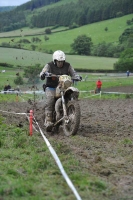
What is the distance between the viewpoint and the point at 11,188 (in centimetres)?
548

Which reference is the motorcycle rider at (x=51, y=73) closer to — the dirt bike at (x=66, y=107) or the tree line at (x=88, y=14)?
the dirt bike at (x=66, y=107)

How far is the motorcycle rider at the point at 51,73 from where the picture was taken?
1130 cm

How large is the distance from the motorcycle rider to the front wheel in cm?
68

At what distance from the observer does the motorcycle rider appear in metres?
11.3

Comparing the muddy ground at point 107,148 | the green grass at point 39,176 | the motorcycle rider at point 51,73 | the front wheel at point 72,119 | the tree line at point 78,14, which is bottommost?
the muddy ground at point 107,148

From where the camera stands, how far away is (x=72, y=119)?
10.5 metres

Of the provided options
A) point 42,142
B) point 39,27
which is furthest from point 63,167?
point 39,27

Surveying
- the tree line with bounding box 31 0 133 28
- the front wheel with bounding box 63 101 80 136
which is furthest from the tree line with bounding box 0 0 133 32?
the front wheel with bounding box 63 101 80 136

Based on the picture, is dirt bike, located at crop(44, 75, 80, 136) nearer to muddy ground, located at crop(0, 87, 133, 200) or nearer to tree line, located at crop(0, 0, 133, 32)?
muddy ground, located at crop(0, 87, 133, 200)

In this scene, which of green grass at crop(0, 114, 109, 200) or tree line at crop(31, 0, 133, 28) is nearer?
green grass at crop(0, 114, 109, 200)

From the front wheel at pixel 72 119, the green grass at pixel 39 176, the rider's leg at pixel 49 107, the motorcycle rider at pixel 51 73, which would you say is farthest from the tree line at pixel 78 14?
the green grass at pixel 39 176

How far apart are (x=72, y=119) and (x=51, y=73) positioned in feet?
5.02

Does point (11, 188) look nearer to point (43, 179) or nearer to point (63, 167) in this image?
point (43, 179)

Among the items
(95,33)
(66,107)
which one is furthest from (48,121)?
(95,33)
